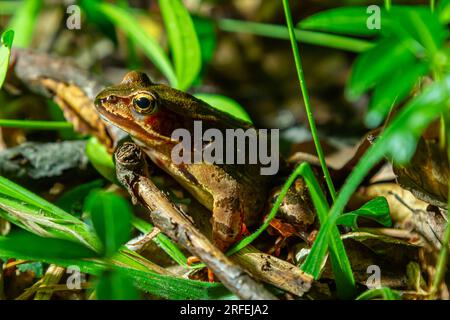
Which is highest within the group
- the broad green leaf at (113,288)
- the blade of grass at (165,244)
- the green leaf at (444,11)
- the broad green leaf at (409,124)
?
the green leaf at (444,11)

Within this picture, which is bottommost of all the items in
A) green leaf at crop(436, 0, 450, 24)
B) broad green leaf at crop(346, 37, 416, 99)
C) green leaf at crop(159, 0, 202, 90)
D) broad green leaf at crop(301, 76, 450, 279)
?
broad green leaf at crop(301, 76, 450, 279)

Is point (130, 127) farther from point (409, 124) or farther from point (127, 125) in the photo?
point (409, 124)

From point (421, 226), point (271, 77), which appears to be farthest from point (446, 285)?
point (271, 77)

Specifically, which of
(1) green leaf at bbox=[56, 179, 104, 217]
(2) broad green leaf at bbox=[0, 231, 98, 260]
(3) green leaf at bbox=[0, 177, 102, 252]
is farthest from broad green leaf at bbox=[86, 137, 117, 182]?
(2) broad green leaf at bbox=[0, 231, 98, 260]

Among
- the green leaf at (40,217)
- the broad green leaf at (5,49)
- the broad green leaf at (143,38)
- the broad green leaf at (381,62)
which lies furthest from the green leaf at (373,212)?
the broad green leaf at (143,38)

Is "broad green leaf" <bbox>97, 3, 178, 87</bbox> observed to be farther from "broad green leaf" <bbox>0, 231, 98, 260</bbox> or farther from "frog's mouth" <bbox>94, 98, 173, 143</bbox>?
"broad green leaf" <bbox>0, 231, 98, 260</bbox>

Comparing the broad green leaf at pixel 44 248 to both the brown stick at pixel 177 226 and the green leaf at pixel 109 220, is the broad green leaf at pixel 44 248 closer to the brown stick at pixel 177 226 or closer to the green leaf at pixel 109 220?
the green leaf at pixel 109 220
